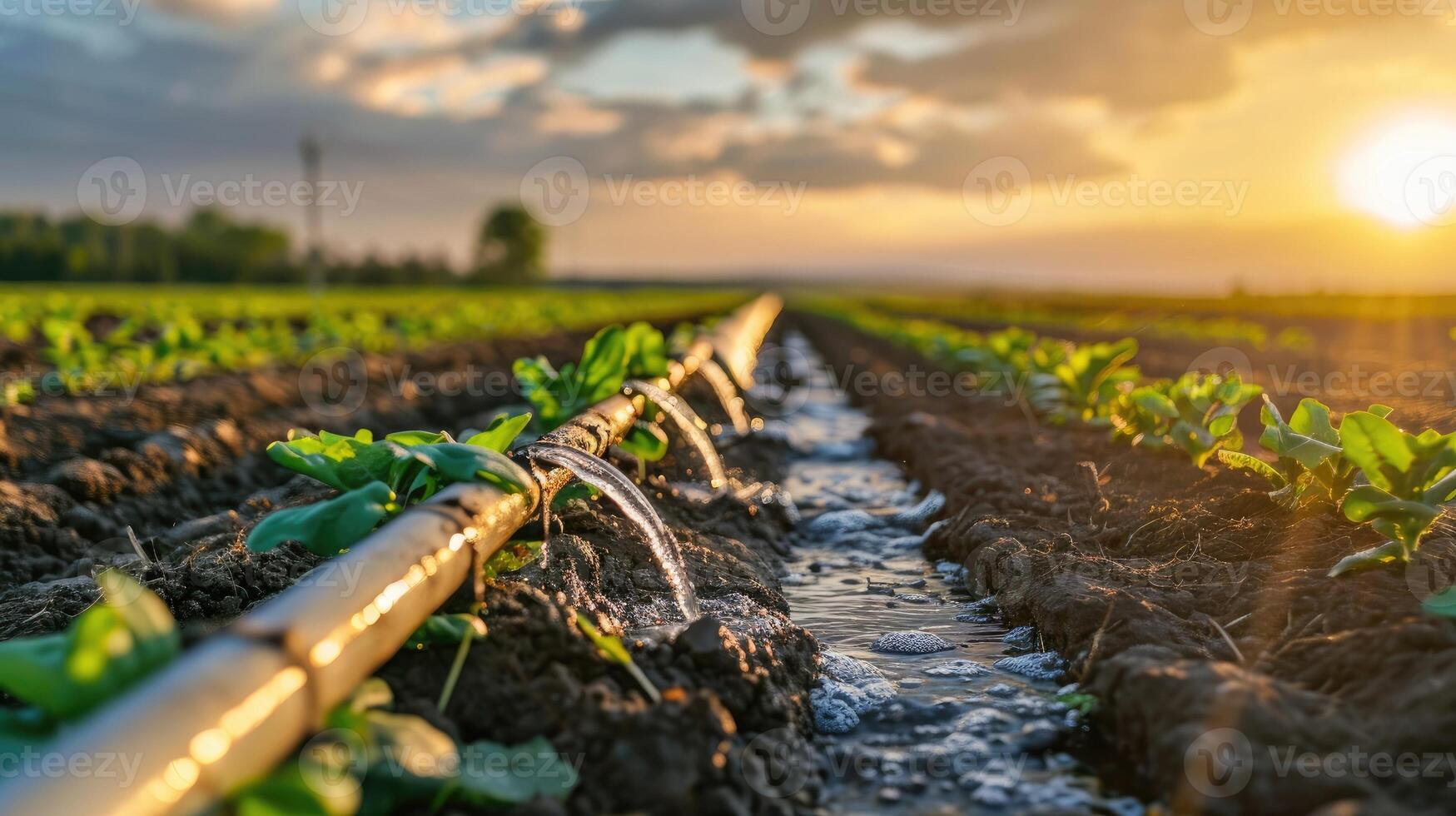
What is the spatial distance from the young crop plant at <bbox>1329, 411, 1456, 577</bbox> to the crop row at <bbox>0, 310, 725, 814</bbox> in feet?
7.24

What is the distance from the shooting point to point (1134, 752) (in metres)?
2.35

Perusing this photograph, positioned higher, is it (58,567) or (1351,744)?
(1351,744)

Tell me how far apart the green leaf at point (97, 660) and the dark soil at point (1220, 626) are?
2.02 meters

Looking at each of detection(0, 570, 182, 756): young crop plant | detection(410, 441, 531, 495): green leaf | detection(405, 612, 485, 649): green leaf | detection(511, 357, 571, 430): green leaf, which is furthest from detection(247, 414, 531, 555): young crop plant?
detection(511, 357, 571, 430): green leaf

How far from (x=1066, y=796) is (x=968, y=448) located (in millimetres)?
3885

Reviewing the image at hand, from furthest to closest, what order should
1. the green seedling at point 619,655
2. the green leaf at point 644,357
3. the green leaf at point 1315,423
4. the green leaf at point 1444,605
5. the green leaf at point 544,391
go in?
the green leaf at point 644,357
the green leaf at point 544,391
the green leaf at point 1315,423
the green leaf at point 1444,605
the green seedling at point 619,655

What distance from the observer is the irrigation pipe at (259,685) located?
133 cm

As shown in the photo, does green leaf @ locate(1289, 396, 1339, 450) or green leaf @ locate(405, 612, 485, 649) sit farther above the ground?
green leaf @ locate(1289, 396, 1339, 450)

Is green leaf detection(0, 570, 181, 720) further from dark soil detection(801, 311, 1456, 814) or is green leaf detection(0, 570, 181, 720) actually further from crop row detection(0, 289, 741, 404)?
crop row detection(0, 289, 741, 404)

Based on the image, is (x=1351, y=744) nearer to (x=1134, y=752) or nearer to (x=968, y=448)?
(x=1134, y=752)

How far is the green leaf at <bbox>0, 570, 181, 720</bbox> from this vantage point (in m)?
1.55

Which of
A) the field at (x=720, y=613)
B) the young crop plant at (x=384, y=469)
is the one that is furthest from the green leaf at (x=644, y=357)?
the young crop plant at (x=384, y=469)

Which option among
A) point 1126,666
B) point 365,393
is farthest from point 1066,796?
point 365,393

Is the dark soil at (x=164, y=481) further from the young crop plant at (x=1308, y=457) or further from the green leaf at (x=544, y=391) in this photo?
the young crop plant at (x=1308, y=457)
